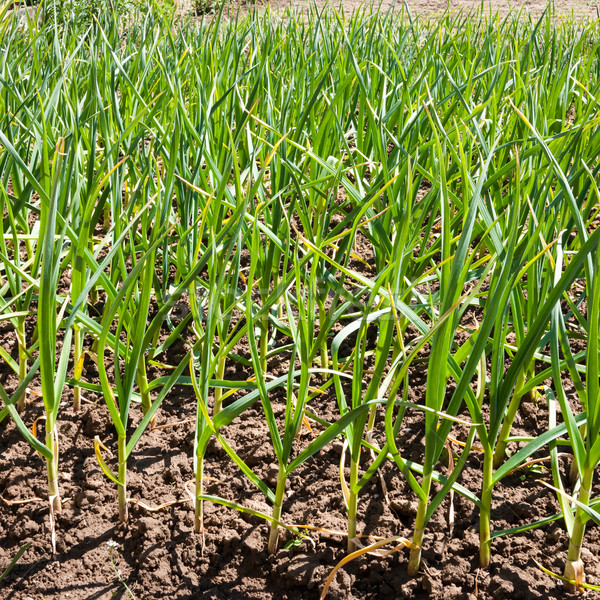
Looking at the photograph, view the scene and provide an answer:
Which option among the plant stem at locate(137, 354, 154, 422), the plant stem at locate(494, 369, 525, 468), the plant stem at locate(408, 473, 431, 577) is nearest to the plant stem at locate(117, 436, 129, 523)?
the plant stem at locate(137, 354, 154, 422)

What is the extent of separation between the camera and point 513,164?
1340 mm

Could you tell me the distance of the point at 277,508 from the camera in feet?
3.48

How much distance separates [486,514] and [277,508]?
0.33 m

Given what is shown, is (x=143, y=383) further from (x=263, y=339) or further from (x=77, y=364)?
(x=263, y=339)

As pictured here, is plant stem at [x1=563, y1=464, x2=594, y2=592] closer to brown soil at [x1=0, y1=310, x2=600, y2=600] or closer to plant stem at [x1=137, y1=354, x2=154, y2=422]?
brown soil at [x1=0, y1=310, x2=600, y2=600]

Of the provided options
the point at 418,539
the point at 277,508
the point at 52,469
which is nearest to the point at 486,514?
the point at 418,539

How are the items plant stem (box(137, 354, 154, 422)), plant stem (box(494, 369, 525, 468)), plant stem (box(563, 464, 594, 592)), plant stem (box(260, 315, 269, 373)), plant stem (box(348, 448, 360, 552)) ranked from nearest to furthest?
plant stem (box(563, 464, 594, 592)), plant stem (box(348, 448, 360, 552)), plant stem (box(494, 369, 525, 468)), plant stem (box(137, 354, 154, 422)), plant stem (box(260, 315, 269, 373))

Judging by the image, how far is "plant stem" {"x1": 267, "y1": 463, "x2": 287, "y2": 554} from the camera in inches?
40.4

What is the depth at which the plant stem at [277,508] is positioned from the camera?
1026 millimetres

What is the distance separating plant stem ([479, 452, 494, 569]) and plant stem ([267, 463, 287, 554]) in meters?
0.31

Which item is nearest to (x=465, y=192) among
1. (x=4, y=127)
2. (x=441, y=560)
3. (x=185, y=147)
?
(x=441, y=560)

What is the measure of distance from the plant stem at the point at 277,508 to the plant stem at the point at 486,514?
12.2 inches

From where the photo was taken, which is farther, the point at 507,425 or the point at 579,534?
the point at 507,425

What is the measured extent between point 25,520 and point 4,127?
0.93m
